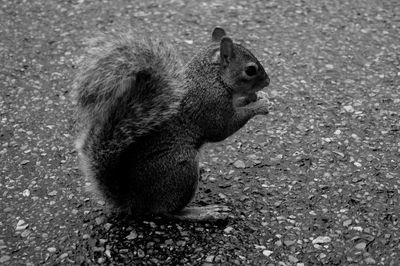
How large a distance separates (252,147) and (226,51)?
0.65 metres

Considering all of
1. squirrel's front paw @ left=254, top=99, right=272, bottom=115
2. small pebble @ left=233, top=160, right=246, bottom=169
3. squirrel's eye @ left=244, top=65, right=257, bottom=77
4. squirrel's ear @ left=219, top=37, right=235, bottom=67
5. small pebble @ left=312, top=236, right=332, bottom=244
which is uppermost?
squirrel's ear @ left=219, top=37, right=235, bottom=67

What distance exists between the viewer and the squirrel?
2.25 meters

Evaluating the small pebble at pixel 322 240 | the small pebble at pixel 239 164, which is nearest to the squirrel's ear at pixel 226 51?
the small pebble at pixel 239 164

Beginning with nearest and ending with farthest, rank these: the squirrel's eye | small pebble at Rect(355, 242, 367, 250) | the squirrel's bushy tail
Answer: the squirrel's bushy tail < small pebble at Rect(355, 242, 367, 250) < the squirrel's eye

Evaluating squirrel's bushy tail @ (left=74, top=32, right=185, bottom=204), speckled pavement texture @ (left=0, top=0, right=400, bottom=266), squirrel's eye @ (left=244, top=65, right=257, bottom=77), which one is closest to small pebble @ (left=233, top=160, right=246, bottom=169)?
speckled pavement texture @ (left=0, top=0, right=400, bottom=266)

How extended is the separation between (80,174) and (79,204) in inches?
8.7

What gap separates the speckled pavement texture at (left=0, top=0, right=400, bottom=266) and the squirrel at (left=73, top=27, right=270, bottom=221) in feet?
0.62

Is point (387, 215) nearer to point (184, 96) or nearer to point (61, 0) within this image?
point (184, 96)

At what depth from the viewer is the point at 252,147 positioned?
3094 mm

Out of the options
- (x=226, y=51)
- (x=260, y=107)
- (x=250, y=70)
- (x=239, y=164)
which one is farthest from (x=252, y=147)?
(x=226, y=51)

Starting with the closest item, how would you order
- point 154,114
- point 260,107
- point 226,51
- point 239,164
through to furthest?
point 154,114, point 226,51, point 260,107, point 239,164

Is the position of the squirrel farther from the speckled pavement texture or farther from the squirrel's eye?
the speckled pavement texture

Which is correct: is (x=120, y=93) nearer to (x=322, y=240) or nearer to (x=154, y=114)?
(x=154, y=114)

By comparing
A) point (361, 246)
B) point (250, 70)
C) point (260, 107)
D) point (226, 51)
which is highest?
point (226, 51)
